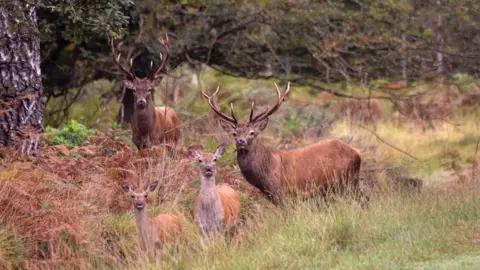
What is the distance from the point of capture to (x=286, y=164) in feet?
39.4

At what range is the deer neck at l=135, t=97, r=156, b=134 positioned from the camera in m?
14.8

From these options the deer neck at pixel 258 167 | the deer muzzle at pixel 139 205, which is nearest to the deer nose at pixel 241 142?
the deer neck at pixel 258 167

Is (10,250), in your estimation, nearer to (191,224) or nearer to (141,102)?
Result: (191,224)

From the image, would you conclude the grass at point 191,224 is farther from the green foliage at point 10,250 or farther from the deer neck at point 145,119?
the deer neck at point 145,119

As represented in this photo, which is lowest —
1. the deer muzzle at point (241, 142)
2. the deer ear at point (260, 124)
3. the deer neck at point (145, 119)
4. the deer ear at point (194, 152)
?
the deer neck at point (145, 119)

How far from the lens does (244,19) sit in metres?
18.3

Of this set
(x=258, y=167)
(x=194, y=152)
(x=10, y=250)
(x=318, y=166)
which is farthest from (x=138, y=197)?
(x=318, y=166)

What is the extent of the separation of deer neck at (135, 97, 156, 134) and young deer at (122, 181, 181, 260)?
178 inches

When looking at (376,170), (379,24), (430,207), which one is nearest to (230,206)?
(430,207)

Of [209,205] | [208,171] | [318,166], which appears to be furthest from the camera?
[318,166]

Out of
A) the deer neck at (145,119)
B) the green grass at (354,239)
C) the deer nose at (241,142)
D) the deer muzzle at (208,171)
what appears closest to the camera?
the green grass at (354,239)

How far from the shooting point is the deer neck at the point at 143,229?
9.93 metres

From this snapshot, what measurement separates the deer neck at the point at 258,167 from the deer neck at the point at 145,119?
339 cm

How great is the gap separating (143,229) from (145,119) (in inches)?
199
